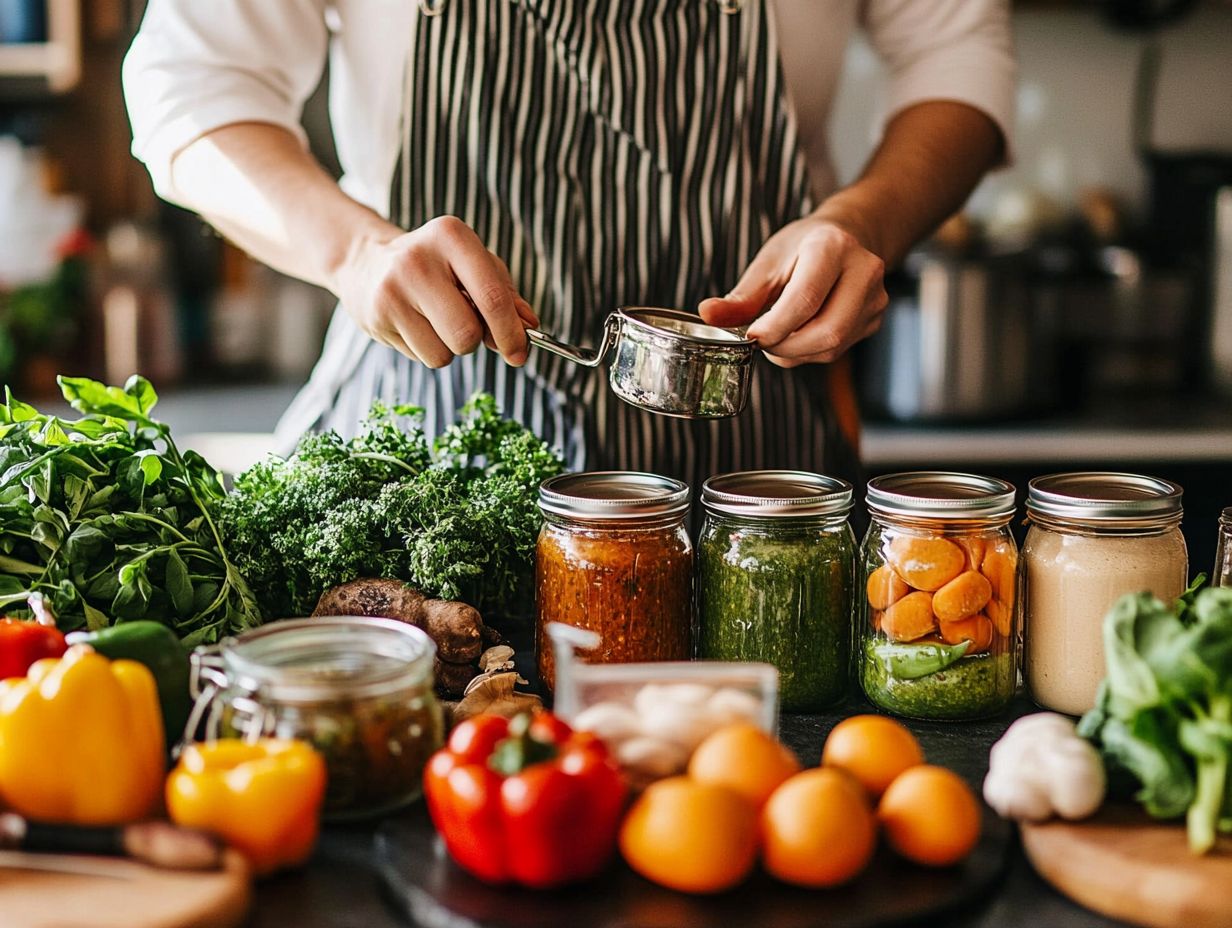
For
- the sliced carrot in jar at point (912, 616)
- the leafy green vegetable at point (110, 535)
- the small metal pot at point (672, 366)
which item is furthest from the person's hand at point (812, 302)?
the leafy green vegetable at point (110, 535)

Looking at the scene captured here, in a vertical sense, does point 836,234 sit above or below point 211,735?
above

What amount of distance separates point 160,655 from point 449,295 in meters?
0.40

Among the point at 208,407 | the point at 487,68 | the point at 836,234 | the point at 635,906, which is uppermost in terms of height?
the point at 487,68

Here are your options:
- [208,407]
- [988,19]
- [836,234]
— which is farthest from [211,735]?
[208,407]

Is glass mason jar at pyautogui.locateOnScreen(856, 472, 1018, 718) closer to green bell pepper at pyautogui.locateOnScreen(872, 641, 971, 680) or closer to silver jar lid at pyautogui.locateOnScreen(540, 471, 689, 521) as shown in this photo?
green bell pepper at pyautogui.locateOnScreen(872, 641, 971, 680)

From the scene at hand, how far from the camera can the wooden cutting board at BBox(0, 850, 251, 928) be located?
77 cm

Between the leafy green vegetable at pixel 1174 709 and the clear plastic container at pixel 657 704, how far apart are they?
237mm

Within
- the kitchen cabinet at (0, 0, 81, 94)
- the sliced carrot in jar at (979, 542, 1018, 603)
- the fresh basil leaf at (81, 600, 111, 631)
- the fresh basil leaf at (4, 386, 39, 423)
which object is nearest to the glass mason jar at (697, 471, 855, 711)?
the sliced carrot in jar at (979, 542, 1018, 603)

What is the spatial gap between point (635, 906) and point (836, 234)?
0.71 m

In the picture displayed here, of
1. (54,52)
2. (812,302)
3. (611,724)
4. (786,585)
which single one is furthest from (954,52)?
(54,52)

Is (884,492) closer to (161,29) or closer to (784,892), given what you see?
(784,892)

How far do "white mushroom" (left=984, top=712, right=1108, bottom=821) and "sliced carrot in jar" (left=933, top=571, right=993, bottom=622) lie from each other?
148 millimetres

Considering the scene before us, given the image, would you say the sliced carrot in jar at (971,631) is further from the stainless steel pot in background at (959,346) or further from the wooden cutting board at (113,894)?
the stainless steel pot in background at (959,346)

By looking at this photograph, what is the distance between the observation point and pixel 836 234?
1.29 metres
